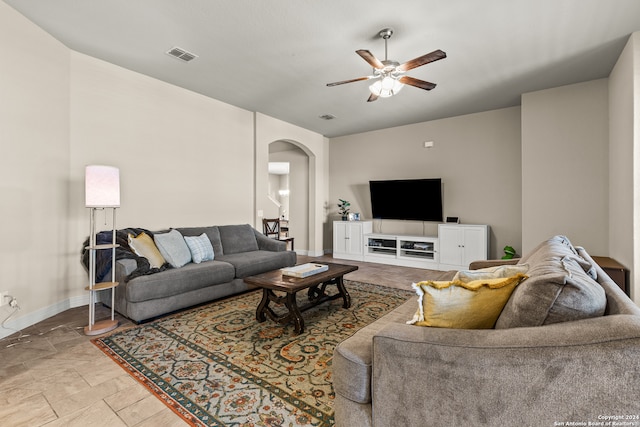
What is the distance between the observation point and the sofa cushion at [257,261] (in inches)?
150

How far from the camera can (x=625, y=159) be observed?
329cm

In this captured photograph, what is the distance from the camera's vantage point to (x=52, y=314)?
10.3 feet

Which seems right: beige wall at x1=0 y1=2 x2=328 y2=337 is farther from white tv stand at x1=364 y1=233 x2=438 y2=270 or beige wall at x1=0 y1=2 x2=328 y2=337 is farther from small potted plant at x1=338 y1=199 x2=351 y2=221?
white tv stand at x1=364 y1=233 x2=438 y2=270

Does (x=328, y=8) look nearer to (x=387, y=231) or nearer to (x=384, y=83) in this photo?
(x=384, y=83)

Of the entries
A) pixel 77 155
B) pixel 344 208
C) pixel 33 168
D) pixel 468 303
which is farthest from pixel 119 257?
pixel 344 208

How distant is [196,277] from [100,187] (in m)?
1.25

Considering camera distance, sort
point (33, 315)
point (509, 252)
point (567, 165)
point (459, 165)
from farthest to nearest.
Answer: point (459, 165)
point (509, 252)
point (567, 165)
point (33, 315)

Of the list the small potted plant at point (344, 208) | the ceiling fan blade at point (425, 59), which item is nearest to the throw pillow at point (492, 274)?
the ceiling fan blade at point (425, 59)

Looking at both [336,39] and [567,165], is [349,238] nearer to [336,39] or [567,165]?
[567,165]

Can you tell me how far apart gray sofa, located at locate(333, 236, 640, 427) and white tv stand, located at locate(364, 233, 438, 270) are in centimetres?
437

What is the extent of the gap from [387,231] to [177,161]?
4.25 metres

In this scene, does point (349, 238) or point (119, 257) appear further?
point (349, 238)

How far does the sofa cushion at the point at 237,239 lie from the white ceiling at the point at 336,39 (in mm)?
2028

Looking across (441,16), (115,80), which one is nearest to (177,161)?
(115,80)
